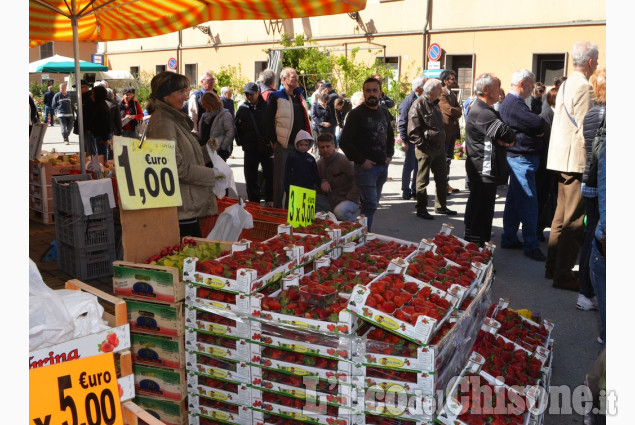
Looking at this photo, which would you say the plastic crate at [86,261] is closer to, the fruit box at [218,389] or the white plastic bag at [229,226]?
the white plastic bag at [229,226]

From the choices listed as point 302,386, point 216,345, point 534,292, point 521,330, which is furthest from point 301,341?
point 534,292

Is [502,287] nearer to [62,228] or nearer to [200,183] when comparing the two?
Result: [200,183]

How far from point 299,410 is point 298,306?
53cm

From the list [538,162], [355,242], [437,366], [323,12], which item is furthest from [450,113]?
[437,366]

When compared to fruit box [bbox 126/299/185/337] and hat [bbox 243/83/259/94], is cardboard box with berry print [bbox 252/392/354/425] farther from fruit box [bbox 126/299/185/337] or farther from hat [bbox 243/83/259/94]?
hat [bbox 243/83/259/94]

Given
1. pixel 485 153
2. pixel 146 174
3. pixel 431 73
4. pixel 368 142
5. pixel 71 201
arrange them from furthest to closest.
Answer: pixel 431 73 < pixel 368 142 < pixel 485 153 < pixel 71 201 < pixel 146 174

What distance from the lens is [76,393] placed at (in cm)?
224

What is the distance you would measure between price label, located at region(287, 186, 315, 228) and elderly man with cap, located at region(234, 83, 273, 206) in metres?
4.03

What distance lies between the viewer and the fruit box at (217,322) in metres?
3.30

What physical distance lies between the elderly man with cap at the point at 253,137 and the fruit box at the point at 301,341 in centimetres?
564

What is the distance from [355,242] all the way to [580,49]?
9.74 feet

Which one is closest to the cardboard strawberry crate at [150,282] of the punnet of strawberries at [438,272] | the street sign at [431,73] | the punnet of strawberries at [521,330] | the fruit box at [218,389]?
the fruit box at [218,389]

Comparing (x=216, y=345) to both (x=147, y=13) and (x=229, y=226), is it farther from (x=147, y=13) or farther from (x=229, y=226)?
(x=147, y=13)

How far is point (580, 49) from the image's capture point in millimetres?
5691
